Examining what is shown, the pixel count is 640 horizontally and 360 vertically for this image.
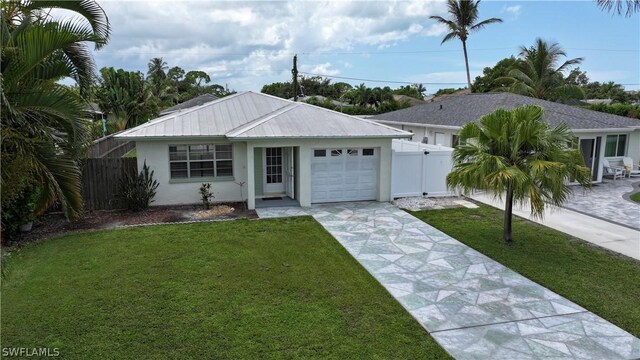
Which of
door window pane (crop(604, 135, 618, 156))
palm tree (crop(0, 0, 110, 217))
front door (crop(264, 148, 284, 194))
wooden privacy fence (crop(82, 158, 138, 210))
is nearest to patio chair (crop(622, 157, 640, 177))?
door window pane (crop(604, 135, 618, 156))

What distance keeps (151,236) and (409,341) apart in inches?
301

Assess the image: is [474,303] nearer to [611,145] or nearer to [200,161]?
[200,161]

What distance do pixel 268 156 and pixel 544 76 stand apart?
79.0 feet

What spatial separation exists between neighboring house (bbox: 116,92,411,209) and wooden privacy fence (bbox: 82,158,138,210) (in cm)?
72

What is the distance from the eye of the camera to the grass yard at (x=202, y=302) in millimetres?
6254

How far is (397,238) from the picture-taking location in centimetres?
1156

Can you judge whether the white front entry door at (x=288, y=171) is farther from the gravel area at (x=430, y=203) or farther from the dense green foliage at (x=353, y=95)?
the dense green foliage at (x=353, y=95)

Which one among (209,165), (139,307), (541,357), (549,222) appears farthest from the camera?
(209,165)

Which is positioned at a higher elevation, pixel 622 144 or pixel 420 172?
pixel 622 144

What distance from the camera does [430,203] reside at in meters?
15.5

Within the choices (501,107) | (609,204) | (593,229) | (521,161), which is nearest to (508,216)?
(521,161)

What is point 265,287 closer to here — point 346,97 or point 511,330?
point 511,330

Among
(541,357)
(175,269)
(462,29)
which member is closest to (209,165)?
(175,269)

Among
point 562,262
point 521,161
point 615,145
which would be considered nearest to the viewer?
point 562,262
